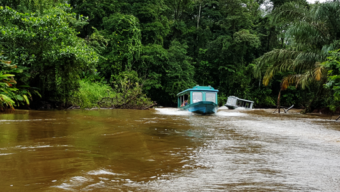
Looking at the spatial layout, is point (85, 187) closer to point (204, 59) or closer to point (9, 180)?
point (9, 180)

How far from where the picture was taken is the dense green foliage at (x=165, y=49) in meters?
11.6

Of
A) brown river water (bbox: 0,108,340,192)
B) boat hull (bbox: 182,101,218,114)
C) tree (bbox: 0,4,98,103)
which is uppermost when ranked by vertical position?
tree (bbox: 0,4,98,103)

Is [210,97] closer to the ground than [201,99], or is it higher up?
higher up

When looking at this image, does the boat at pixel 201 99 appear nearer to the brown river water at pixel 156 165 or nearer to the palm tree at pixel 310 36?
the palm tree at pixel 310 36

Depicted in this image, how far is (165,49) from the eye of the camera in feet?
95.2

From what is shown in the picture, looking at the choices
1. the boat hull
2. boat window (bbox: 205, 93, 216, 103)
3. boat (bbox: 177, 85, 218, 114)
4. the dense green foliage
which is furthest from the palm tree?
the boat hull

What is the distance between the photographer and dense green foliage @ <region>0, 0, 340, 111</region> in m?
11.6

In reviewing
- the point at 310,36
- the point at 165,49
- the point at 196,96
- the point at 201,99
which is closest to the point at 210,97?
the point at 201,99

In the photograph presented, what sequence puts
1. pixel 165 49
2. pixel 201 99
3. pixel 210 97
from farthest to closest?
pixel 165 49, pixel 210 97, pixel 201 99

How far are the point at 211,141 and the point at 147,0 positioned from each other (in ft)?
84.6

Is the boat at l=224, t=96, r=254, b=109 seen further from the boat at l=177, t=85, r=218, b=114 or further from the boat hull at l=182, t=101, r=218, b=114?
the boat hull at l=182, t=101, r=218, b=114

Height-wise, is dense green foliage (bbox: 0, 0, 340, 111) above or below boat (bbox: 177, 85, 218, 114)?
above

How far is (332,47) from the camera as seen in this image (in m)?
14.8

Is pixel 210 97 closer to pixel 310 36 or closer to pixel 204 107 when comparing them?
pixel 204 107
